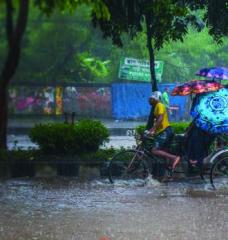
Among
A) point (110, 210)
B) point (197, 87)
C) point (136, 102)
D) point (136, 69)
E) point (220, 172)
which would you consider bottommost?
point (110, 210)

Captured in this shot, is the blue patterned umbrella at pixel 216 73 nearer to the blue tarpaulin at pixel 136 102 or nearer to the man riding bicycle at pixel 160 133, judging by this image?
the man riding bicycle at pixel 160 133

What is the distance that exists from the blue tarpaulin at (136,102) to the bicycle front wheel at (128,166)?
15.9m

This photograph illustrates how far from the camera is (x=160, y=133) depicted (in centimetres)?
941

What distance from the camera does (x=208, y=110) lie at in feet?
31.2

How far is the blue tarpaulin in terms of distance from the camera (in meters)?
25.5

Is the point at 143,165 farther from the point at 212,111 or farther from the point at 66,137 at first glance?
the point at 66,137

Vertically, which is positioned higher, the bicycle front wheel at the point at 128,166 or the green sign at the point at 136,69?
the green sign at the point at 136,69

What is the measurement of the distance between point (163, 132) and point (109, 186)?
1.26 meters

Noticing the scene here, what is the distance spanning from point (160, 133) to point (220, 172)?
3.68ft

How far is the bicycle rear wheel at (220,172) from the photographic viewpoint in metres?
8.98

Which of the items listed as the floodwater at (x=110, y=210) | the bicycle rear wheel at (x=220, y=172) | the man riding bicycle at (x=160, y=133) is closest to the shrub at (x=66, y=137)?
the floodwater at (x=110, y=210)

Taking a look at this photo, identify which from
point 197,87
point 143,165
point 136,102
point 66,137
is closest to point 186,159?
point 143,165

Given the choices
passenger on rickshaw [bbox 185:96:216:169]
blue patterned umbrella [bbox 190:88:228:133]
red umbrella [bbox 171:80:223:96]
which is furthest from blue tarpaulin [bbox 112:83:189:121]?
passenger on rickshaw [bbox 185:96:216:169]

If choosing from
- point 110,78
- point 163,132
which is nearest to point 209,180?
point 163,132
